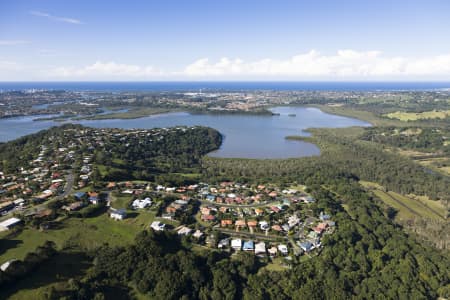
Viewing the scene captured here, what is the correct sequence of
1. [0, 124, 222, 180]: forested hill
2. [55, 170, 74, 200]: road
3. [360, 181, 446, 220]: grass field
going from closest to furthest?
[55, 170, 74, 200]: road < [360, 181, 446, 220]: grass field < [0, 124, 222, 180]: forested hill

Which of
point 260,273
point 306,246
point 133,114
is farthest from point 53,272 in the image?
point 133,114

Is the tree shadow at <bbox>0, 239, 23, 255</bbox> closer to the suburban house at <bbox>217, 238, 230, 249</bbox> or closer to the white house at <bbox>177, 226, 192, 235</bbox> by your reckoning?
the white house at <bbox>177, 226, 192, 235</bbox>

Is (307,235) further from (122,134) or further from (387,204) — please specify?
(122,134)

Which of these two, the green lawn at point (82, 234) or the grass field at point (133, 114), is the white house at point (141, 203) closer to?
the green lawn at point (82, 234)

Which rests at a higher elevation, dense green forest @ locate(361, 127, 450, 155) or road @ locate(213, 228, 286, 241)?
dense green forest @ locate(361, 127, 450, 155)

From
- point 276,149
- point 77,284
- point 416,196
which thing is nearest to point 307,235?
point 77,284

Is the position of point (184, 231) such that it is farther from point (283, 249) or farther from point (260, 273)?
point (283, 249)

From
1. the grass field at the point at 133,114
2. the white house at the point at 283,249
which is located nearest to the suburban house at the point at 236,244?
the white house at the point at 283,249

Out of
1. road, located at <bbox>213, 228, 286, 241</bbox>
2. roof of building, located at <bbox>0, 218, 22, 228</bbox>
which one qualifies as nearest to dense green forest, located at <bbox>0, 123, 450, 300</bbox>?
road, located at <bbox>213, 228, 286, 241</bbox>
